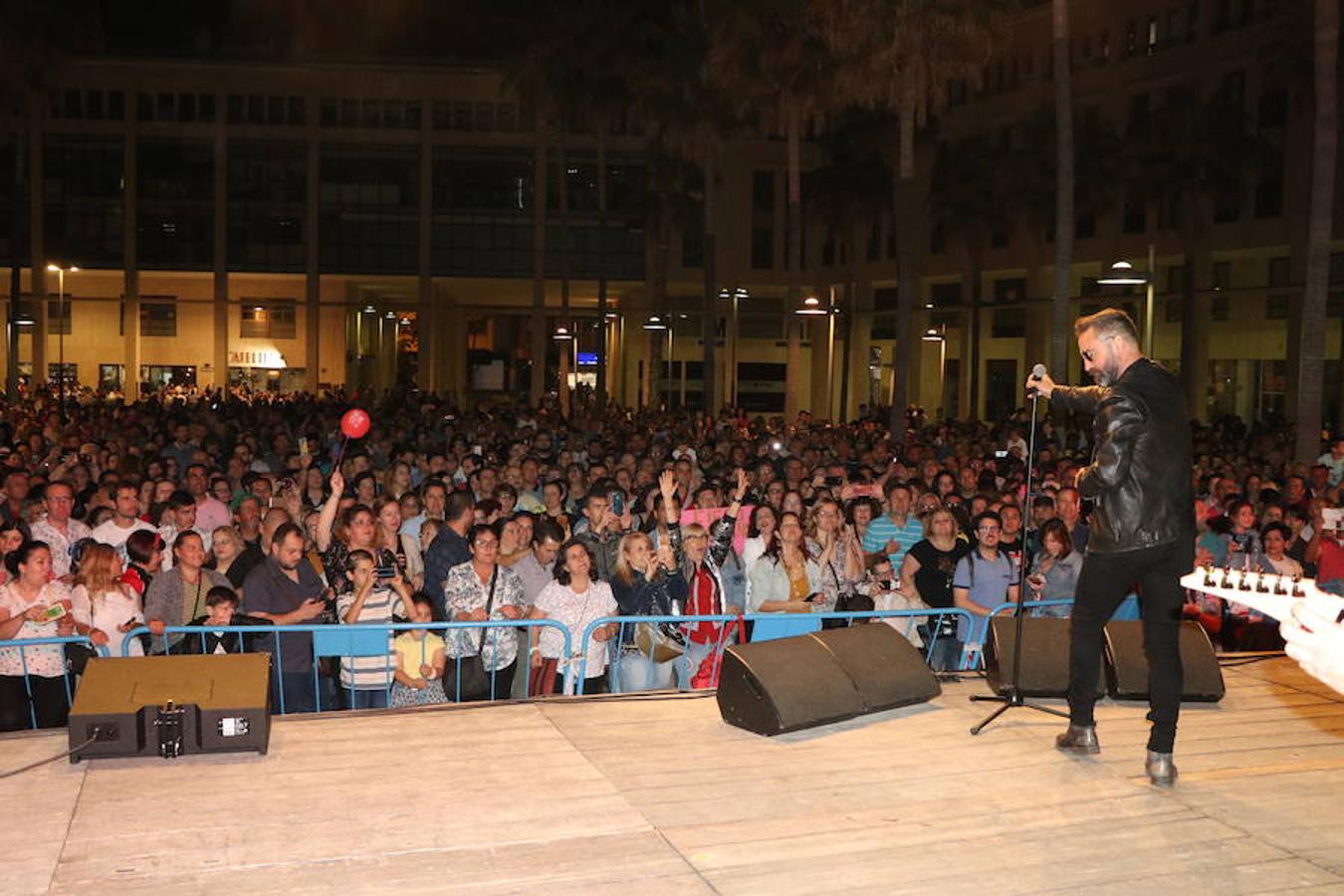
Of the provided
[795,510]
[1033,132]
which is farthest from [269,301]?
[795,510]

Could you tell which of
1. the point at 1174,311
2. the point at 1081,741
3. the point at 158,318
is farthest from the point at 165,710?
the point at 158,318

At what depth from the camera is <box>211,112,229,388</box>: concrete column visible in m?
57.5

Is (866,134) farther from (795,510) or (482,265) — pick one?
(795,510)

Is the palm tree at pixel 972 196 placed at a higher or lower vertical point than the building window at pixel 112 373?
higher

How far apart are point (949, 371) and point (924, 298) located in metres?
3.29

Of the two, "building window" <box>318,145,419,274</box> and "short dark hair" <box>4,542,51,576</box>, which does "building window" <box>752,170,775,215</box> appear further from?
"short dark hair" <box>4,542,51,576</box>

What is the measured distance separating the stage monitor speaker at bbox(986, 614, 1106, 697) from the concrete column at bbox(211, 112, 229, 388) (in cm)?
5416

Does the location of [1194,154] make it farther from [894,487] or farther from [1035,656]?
[1035,656]

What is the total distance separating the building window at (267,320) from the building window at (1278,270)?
129 ft

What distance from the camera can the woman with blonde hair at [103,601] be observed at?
824 cm

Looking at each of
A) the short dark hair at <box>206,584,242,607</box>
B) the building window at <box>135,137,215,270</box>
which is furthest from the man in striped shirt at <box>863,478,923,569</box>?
the building window at <box>135,137,215,270</box>

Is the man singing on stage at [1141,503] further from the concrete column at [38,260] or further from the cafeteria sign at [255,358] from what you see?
the cafeteria sign at [255,358]

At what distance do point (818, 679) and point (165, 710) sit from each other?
127 inches

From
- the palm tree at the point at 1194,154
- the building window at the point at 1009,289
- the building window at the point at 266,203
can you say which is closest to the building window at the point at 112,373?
the building window at the point at 266,203
